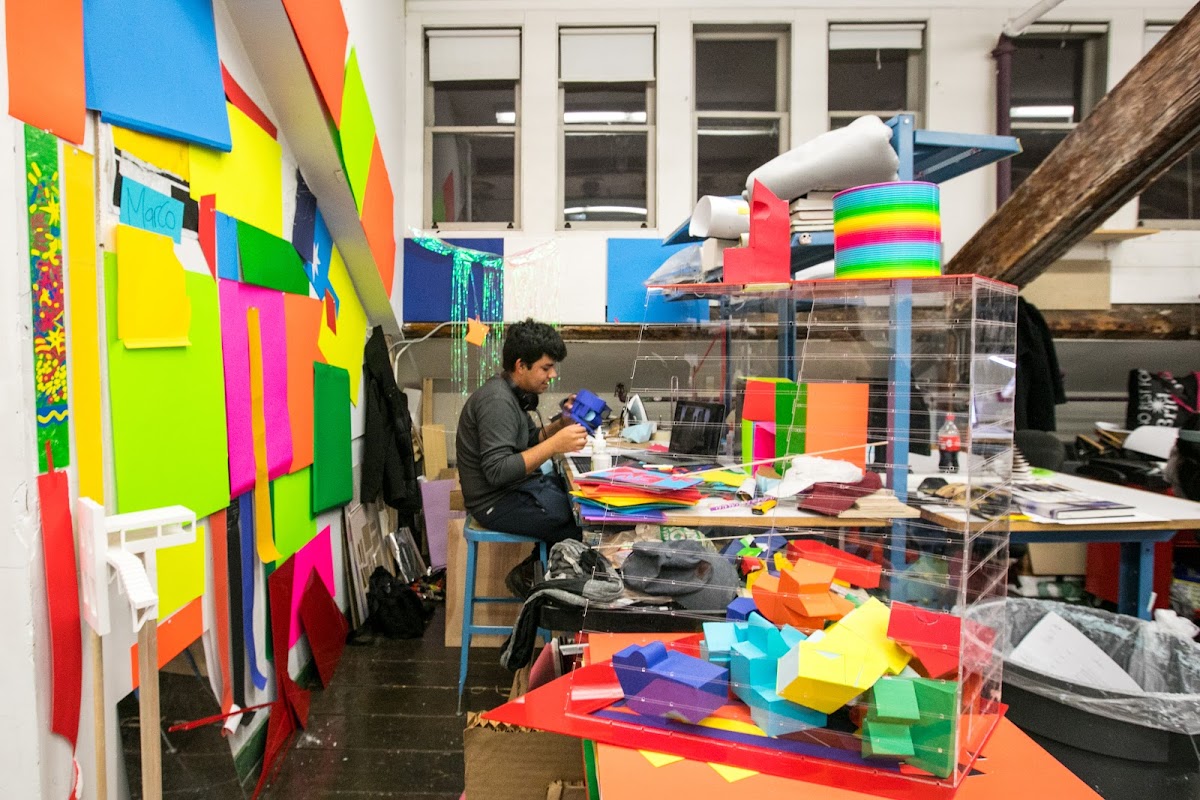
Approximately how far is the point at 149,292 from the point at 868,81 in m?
4.55

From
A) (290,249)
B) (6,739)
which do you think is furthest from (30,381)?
(290,249)

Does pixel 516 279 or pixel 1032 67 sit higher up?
pixel 1032 67

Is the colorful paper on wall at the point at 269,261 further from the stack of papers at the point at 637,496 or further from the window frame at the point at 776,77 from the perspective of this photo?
the window frame at the point at 776,77

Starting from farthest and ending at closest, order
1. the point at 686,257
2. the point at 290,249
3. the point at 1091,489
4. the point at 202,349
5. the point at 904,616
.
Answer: the point at 686,257 < the point at 1091,489 < the point at 290,249 < the point at 202,349 < the point at 904,616

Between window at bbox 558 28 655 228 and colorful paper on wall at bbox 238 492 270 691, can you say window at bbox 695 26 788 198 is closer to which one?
window at bbox 558 28 655 228

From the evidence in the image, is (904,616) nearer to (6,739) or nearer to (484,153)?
(6,739)

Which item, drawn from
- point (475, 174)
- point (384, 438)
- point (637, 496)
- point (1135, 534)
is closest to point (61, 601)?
point (637, 496)

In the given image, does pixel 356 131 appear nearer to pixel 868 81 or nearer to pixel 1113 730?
pixel 1113 730

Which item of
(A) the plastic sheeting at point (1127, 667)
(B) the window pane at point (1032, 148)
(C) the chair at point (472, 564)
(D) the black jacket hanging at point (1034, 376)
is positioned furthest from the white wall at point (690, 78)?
(A) the plastic sheeting at point (1127, 667)

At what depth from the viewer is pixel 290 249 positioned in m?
2.33

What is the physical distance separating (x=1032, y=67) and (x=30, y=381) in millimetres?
5474

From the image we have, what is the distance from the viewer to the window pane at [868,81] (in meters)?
4.67

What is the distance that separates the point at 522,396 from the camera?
292 cm

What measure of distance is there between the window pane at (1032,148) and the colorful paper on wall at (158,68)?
4.67m
